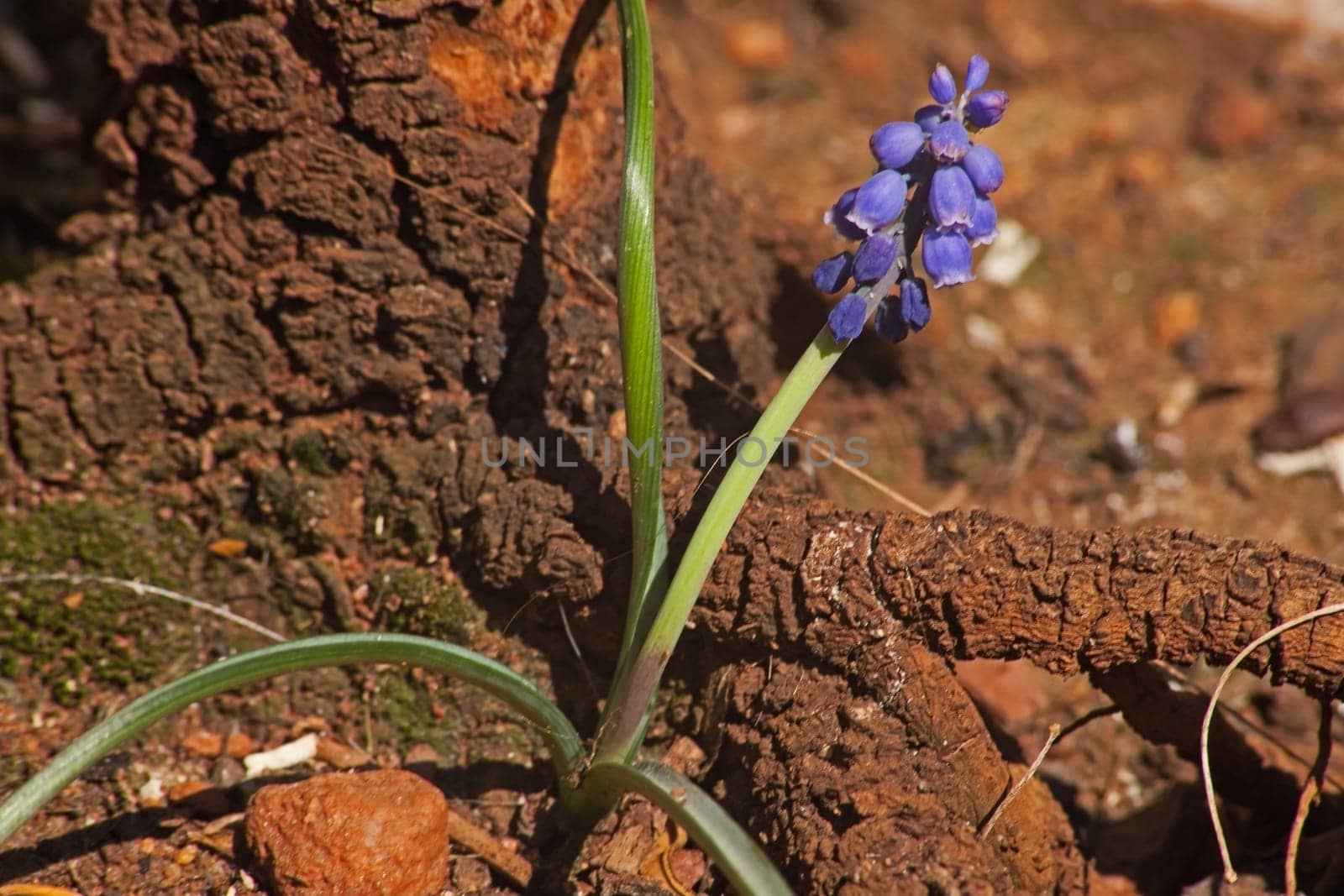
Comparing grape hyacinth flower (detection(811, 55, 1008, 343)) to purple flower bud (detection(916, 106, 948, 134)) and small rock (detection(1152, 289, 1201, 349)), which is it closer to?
purple flower bud (detection(916, 106, 948, 134))

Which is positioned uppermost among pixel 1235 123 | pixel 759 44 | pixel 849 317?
pixel 1235 123

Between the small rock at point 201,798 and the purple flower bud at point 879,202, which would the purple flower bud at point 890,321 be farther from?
the small rock at point 201,798

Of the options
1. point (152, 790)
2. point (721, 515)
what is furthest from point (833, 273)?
point (152, 790)

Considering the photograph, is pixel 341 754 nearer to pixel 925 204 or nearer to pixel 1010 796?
pixel 1010 796

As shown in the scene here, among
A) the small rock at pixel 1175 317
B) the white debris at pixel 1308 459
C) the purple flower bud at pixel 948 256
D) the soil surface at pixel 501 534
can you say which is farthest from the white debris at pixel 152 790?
the small rock at pixel 1175 317

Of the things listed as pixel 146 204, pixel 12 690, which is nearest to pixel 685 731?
pixel 12 690

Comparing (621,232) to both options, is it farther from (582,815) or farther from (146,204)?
(146,204)

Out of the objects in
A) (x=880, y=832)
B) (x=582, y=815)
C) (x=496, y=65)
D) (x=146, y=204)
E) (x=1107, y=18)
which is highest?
(x=1107, y=18)
